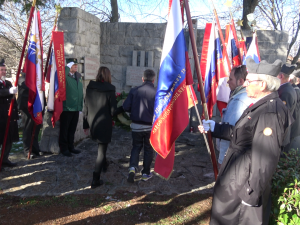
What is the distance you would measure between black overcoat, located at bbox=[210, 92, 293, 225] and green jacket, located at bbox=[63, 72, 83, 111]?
4234 millimetres

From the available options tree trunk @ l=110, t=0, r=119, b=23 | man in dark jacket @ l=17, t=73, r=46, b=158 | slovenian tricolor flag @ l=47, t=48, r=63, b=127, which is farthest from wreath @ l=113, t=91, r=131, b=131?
tree trunk @ l=110, t=0, r=119, b=23

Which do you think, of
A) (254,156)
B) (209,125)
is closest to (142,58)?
(209,125)

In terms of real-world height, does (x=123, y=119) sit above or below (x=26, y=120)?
below

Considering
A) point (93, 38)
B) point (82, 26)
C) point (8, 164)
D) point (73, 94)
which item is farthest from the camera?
point (93, 38)

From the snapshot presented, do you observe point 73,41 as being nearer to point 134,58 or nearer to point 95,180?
point 134,58

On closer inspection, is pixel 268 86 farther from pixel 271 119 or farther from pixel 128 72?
pixel 128 72

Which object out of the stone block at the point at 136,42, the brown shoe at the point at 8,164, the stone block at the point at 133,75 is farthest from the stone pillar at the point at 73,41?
the stone block at the point at 133,75

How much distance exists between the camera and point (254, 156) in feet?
7.04

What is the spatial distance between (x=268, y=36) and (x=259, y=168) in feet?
23.0

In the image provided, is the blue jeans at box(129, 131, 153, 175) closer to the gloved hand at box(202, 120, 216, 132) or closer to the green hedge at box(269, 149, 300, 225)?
the gloved hand at box(202, 120, 216, 132)

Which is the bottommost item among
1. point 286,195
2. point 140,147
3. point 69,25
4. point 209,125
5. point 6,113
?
point 140,147

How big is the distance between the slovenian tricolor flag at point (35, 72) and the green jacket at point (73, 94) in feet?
2.43

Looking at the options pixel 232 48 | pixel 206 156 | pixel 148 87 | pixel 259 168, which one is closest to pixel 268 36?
pixel 232 48

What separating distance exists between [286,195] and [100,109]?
289 cm
